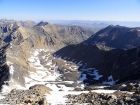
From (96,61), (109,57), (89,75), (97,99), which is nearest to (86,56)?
(96,61)

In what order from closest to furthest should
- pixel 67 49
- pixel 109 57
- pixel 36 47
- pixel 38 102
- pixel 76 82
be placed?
pixel 38 102, pixel 76 82, pixel 109 57, pixel 67 49, pixel 36 47

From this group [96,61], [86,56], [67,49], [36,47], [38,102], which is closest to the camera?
[38,102]

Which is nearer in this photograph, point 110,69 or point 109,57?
point 110,69

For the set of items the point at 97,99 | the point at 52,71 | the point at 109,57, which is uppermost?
the point at 97,99

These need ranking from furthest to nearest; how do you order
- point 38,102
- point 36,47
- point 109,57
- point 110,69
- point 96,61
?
point 36,47 → point 96,61 → point 109,57 → point 110,69 → point 38,102

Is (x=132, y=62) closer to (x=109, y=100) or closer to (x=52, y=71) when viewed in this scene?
(x=52, y=71)

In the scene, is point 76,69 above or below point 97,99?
below

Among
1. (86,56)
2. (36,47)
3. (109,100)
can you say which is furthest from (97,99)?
(36,47)

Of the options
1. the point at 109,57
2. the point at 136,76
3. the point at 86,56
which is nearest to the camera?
the point at 136,76

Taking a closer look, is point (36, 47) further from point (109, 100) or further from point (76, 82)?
point (109, 100)
